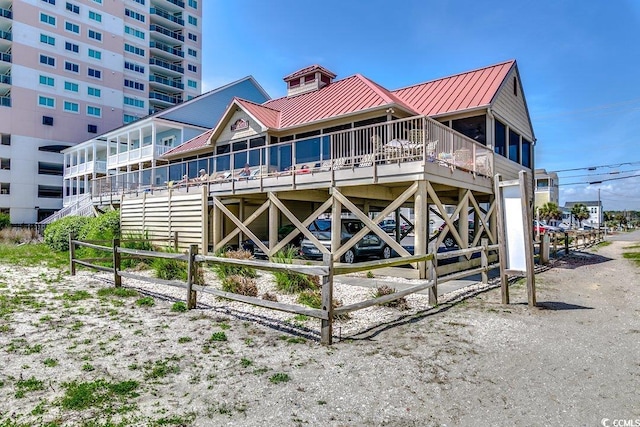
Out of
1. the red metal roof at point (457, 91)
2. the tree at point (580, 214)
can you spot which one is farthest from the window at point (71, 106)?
the tree at point (580, 214)

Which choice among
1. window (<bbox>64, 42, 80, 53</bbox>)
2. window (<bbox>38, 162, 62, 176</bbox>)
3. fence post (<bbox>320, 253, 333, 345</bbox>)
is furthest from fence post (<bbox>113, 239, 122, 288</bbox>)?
window (<bbox>64, 42, 80, 53</bbox>)

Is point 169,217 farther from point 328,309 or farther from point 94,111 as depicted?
point 94,111

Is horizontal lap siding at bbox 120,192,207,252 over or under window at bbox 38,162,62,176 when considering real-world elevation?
under

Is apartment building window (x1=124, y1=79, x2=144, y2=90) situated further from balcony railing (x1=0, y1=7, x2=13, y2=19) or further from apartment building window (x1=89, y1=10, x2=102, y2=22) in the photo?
balcony railing (x1=0, y1=7, x2=13, y2=19)

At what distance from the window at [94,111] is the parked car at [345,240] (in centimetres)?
3978

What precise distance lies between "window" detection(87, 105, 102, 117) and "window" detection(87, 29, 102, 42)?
8.04 m

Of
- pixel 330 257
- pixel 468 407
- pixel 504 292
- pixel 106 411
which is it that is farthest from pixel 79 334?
pixel 504 292

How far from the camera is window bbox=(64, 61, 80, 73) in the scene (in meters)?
42.3

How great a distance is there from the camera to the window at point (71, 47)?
4232 centimetres

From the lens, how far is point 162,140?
102 feet

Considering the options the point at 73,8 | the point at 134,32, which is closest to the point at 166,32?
the point at 134,32

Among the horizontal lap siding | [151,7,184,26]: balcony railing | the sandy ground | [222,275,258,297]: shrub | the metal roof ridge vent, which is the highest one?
[151,7,184,26]: balcony railing

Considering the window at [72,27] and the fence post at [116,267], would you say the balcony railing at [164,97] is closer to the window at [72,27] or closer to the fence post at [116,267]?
the window at [72,27]

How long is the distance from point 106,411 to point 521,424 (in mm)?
3522
